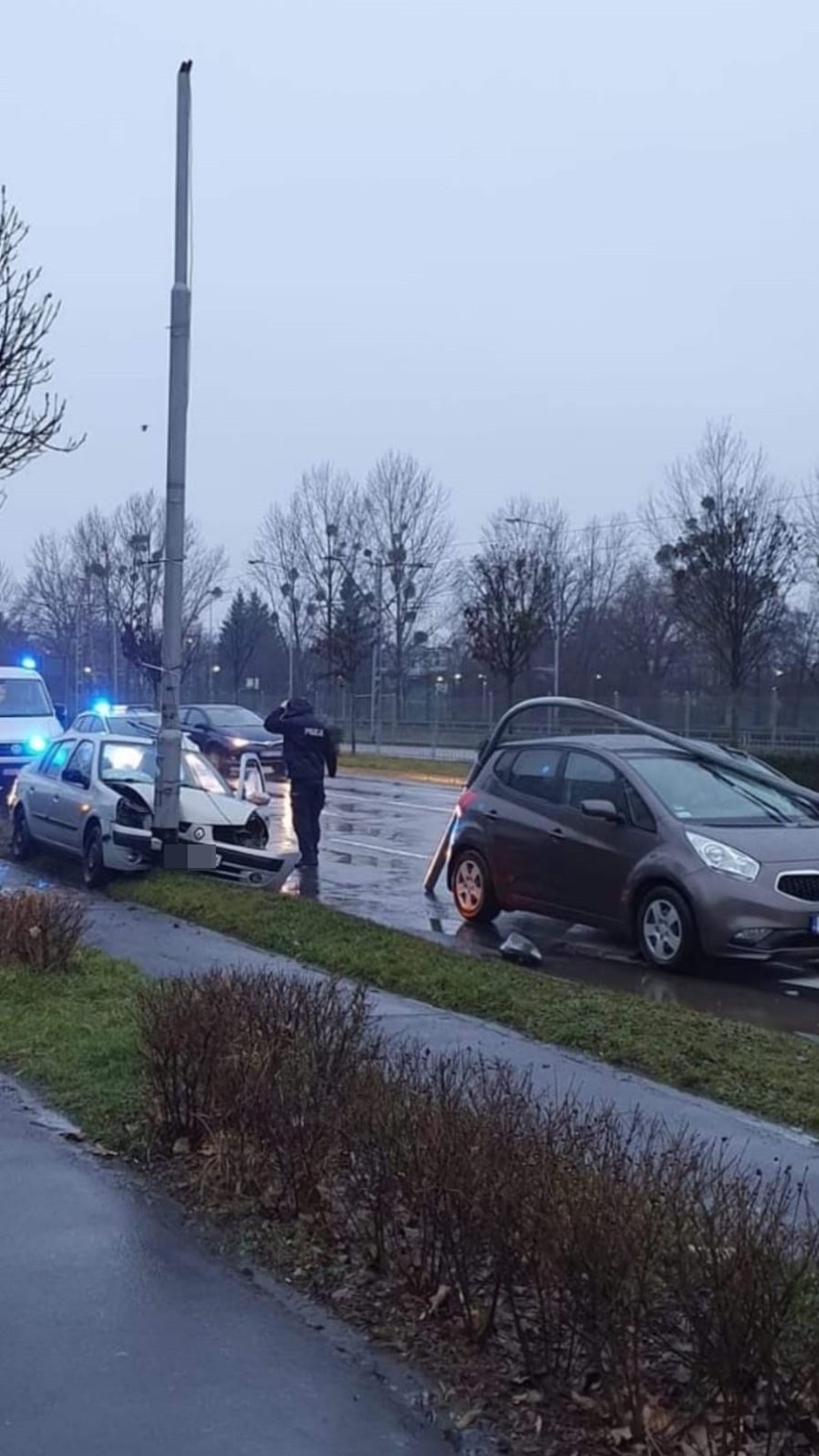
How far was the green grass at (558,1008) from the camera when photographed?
762cm

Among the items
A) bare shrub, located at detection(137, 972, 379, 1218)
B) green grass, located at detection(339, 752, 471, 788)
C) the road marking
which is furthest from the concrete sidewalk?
green grass, located at detection(339, 752, 471, 788)

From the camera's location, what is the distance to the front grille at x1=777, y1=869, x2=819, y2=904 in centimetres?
1128

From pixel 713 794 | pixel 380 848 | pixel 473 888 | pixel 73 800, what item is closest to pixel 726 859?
pixel 713 794

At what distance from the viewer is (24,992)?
Result: 9406mm

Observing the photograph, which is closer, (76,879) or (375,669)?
(76,879)

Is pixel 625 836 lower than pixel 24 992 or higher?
higher

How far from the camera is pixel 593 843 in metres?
12.4

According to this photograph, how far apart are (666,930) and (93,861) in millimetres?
5999

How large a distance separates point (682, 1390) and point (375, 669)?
53.3 m

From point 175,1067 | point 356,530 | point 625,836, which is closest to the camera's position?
point 175,1067

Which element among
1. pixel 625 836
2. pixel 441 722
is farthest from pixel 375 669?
pixel 625 836

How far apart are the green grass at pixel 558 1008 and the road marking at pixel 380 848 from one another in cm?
626

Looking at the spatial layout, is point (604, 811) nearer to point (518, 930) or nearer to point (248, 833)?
point (518, 930)

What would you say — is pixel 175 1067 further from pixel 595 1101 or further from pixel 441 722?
pixel 441 722
